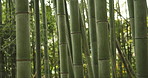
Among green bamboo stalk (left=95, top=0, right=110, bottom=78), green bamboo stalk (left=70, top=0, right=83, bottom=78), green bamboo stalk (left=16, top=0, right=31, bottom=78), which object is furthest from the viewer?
green bamboo stalk (left=70, top=0, right=83, bottom=78)

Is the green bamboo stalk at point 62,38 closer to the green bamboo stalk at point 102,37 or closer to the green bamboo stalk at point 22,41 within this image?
the green bamboo stalk at point 102,37

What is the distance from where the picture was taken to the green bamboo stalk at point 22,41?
5.22 ft

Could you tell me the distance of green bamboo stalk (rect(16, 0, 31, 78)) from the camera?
1.59 meters

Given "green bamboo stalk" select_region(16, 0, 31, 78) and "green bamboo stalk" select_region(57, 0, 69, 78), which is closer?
"green bamboo stalk" select_region(16, 0, 31, 78)

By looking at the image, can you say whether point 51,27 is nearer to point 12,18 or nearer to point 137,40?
point 12,18

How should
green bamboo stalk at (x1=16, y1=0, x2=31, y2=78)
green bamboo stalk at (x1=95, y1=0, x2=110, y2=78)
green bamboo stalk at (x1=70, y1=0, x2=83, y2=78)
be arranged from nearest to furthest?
green bamboo stalk at (x1=16, y1=0, x2=31, y2=78) < green bamboo stalk at (x1=95, y1=0, x2=110, y2=78) < green bamboo stalk at (x1=70, y1=0, x2=83, y2=78)

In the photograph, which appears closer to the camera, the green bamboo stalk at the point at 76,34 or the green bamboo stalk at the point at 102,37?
the green bamboo stalk at the point at 102,37

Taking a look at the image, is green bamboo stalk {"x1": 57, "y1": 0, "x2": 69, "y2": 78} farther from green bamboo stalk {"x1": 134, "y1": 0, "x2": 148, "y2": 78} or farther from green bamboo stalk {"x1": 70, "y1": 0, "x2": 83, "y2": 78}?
green bamboo stalk {"x1": 134, "y1": 0, "x2": 148, "y2": 78}

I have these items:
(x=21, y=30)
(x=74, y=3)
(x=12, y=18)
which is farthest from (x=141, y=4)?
(x=12, y=18)

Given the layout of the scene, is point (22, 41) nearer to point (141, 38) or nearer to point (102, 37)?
point (102, 37)

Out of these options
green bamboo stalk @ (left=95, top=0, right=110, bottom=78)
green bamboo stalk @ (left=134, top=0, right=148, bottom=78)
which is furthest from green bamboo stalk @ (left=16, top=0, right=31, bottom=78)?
green bamboo stalk @ (left=134, top=0, right=148, bottom=78)

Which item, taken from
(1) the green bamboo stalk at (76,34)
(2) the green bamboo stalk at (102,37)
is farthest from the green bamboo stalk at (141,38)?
(1) the green bamboo stalk at (76,34)

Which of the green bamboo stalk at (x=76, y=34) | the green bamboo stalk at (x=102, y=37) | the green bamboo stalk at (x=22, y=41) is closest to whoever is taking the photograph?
the green bamboo stalk at (x=22, y=41)

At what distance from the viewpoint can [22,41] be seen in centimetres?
159
